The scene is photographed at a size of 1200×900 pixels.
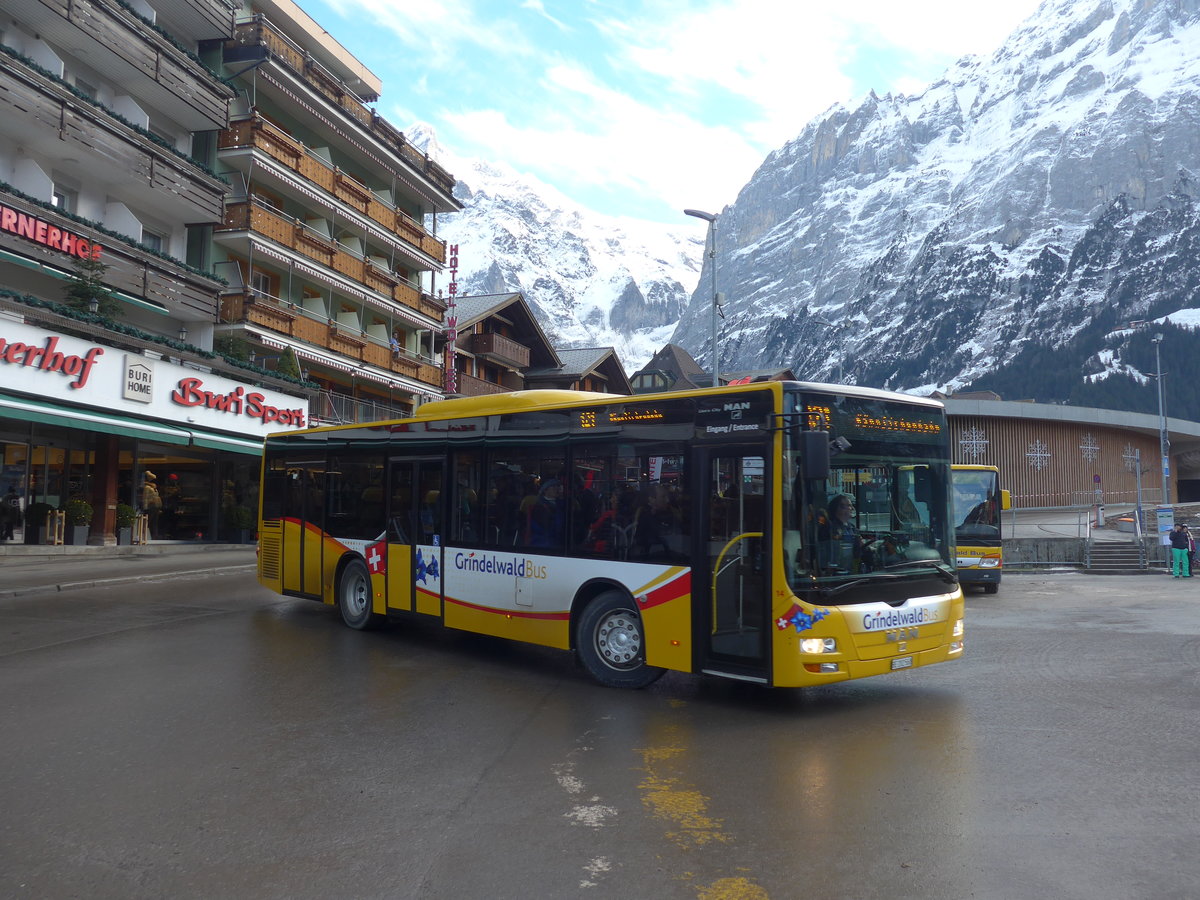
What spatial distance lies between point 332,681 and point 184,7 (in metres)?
28.0

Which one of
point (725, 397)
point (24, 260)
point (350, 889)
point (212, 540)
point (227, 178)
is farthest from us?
point (227, 178)

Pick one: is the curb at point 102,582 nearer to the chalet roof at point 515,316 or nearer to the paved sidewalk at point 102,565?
the paved sidewalk at point 102,565

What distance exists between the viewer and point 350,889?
4.17 meters

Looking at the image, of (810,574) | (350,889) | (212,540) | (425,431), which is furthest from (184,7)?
(350,889)

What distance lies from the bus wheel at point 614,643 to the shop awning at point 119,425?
50.0 feet

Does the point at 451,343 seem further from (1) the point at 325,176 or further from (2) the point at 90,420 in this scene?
(2) the point at 90,420

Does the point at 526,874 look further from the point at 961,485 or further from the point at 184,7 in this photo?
the point at 184,7

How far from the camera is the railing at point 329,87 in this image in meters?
33.1

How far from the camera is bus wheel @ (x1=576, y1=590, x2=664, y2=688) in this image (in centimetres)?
866

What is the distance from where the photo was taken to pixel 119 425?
22125 mm

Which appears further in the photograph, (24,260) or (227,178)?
(227,178)

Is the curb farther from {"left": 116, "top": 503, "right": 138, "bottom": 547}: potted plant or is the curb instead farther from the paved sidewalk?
{"left": 116, "top": 503, "right": 138, "bottom": 547}: potted plant

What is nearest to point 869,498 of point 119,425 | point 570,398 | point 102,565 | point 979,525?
point 570,398

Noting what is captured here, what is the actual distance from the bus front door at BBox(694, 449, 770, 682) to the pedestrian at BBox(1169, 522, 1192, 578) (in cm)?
2182
